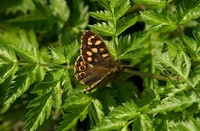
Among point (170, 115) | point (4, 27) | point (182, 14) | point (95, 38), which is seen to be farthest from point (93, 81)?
point (4, 27)

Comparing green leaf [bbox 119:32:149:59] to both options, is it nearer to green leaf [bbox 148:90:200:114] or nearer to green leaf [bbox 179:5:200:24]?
green leaf [bbox 179:5:200:24]

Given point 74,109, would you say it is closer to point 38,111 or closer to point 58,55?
point 38,111

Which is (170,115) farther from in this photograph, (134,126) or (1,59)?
(1,59)

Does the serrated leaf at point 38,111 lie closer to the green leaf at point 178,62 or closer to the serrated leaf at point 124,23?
the serrated leaf at point 124,23

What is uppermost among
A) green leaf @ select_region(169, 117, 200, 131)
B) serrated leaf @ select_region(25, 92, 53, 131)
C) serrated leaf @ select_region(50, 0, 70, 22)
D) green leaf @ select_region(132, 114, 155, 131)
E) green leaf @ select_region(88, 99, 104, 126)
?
serrated leaf @ select_region(50, 0, 70, 22)

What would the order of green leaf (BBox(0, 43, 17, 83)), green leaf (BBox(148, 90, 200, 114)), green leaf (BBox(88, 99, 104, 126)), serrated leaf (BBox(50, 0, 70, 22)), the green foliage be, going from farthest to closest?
serrated leaf (BBox(50, 0, 70, 22)) < green leaf (BBox(0, 43, 17, 83)) < green leaf (BBox(88, 99, 104, 126)) < the green foliage < green leaf (BBox(148, 90, 200, 114))

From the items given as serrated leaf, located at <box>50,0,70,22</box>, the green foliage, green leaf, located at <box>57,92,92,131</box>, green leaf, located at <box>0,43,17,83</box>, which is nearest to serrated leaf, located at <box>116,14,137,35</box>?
the green foliage

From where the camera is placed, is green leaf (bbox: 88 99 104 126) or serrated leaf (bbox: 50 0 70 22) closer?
green leaf (bbox: 88 99 104 126)
